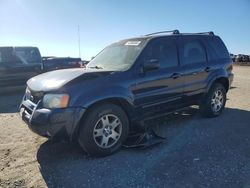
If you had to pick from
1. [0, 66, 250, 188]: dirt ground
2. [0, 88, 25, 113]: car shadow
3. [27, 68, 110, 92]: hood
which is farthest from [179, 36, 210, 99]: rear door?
[0, 88, 25, 113]: car shadow

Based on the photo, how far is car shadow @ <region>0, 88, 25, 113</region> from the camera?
898 centimetres

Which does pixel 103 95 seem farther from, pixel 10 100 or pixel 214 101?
pixel 10 100

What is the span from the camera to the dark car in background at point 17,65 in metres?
11.2

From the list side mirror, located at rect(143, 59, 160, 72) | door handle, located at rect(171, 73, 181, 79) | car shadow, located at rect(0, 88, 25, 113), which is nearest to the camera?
side mirror, located at rect(143, 59, 160, 72)

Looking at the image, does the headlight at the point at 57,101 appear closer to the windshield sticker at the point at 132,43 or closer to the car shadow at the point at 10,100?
the windshield sticker at the point at 132,43

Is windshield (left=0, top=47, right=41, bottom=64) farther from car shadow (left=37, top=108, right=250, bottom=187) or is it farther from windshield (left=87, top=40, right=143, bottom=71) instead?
car shadow (left=37, top=108, right=250, bottom=187)

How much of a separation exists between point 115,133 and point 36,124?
1242 millimetres

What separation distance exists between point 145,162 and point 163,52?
228 centimetres

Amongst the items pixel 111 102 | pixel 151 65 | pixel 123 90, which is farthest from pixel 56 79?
pixel 151 65

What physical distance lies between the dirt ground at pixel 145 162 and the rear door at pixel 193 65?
80cm

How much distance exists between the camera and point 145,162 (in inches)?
185

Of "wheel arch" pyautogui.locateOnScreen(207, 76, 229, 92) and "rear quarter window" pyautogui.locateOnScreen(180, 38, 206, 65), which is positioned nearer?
"rear quarter window" pyautogui.locateOnScreen(180, 38, 206, 65)

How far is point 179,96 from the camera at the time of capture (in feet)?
20.5

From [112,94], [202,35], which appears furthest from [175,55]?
[112,94]
